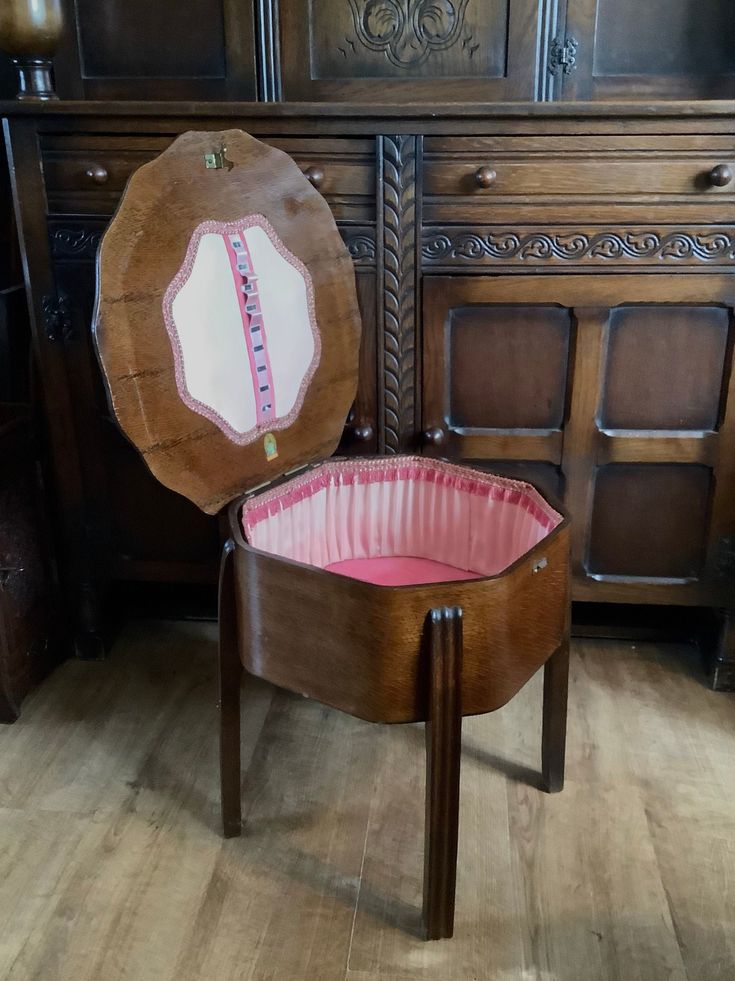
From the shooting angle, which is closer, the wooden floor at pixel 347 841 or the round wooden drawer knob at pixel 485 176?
the wooden floor at pixel 347 841

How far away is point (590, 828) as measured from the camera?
141 centimetres

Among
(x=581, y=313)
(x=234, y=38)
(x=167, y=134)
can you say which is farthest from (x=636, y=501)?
(x=234, y=38)

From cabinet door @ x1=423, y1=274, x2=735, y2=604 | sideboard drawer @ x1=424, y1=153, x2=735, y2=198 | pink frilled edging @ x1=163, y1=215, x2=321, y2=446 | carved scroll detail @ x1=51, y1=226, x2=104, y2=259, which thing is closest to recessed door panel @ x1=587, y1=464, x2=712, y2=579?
cabinet door @ x1=423, y1=274, x2=735, y2=604

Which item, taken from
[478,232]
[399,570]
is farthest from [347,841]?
[478,232]

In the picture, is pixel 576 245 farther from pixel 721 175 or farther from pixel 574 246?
pixel 721 175

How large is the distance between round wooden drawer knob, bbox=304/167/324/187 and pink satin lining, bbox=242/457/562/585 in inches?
19.5

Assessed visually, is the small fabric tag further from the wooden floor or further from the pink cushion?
the wooden floor

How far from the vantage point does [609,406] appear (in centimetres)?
162

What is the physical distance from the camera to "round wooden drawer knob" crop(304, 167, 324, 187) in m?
1.48

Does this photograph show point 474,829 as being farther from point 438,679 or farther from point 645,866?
point 438,679

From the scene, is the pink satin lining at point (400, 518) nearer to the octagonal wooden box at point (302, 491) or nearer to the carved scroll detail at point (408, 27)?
the octagonal wooden box at point (302, 491)

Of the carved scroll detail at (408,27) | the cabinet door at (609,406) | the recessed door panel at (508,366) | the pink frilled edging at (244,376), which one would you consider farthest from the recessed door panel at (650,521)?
the carved scroll detail at (408,27)

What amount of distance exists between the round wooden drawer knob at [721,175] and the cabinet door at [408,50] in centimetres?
44

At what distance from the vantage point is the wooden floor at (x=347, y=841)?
1.19 metres
